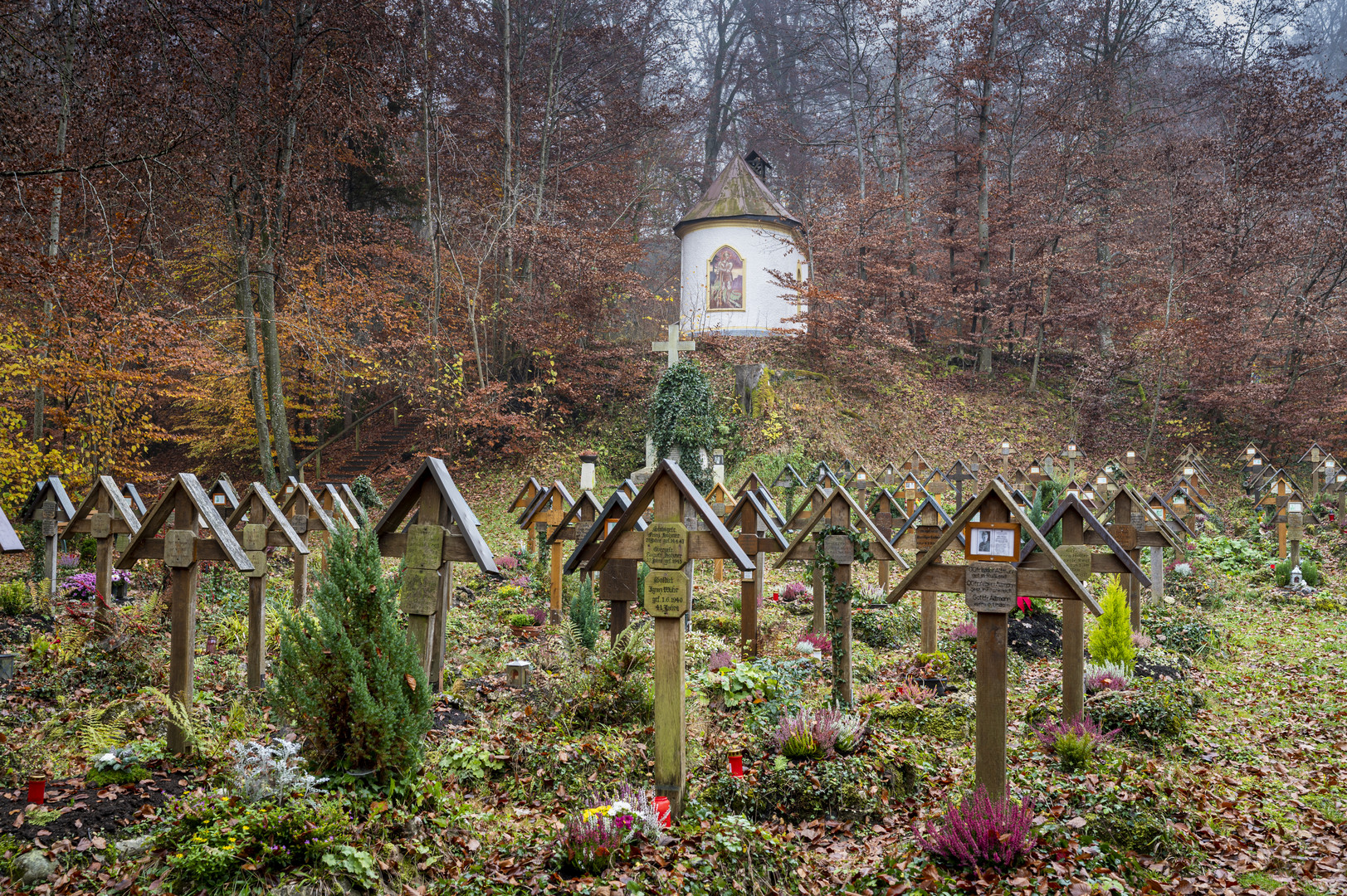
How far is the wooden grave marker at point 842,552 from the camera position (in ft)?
20.3

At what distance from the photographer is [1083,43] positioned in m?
25.8

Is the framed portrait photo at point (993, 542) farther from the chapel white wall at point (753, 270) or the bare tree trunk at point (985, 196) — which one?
the bare tree trunk at point (985, 196)

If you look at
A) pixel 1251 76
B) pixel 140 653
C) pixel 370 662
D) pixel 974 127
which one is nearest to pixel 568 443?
pixel 140 653

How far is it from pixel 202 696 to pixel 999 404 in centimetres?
2305

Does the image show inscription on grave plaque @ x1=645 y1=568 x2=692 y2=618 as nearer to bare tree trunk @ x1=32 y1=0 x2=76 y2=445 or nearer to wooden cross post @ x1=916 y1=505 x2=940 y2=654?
wooden cross post @ x1=916 y1=505 x2=940 y2=654

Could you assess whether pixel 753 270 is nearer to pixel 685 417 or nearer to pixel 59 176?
pixel 685 417

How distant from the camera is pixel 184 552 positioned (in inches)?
206

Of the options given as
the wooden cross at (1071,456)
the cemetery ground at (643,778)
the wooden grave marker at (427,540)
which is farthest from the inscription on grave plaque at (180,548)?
the wooden cross at (1071,456)

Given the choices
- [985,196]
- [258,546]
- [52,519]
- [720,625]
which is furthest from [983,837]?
[985,196]

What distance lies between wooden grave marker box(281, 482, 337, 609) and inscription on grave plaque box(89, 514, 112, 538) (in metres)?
1.63

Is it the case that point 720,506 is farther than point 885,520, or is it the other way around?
point 720,506

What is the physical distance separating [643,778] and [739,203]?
21.8 m

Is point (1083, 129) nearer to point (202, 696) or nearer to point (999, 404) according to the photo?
point (999, 404)

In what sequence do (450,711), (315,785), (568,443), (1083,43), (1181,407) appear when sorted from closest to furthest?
(315,785)
(450,711)
(568,443)
(1181,407)
(1083,43)
